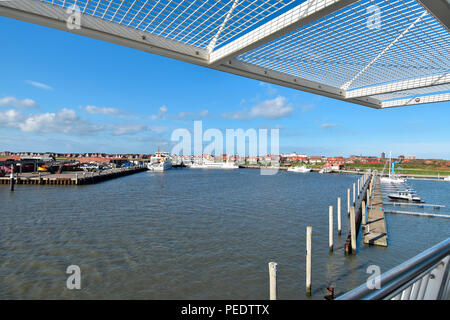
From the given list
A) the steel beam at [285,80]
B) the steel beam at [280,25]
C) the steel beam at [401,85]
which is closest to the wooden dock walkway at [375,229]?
the steel beam at [285,80]

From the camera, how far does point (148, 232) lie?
→ 14.2 meters

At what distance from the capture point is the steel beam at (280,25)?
422cm

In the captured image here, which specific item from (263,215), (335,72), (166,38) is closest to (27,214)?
(263,215)

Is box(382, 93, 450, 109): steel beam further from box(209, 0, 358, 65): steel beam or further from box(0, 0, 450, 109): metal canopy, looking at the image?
box(209, 0, 358, 65): steel beam

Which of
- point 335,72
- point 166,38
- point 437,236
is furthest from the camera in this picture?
point 437,236

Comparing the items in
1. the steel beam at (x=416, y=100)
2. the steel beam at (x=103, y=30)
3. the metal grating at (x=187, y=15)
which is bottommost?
the steel beam at (x=416, y=100)

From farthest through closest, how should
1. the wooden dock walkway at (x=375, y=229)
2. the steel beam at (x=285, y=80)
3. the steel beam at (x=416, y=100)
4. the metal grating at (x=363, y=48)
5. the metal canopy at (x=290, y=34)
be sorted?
1. the wooden dock walkway at (x=375, y=229)
2. the steel beam at (x=416, y=100)
3. the steel beam at (x=285, y=80)
4. the metal grating at (x=363, y=48)
5. the metal canopy at (x=290, y=34)

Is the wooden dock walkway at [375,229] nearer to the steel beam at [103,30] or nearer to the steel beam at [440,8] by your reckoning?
the steel beam at [440,8]

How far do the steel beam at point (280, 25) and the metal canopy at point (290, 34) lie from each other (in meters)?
0.01

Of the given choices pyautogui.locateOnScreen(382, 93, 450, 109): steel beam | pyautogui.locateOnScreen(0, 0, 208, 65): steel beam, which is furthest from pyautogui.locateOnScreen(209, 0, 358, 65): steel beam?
pyautogui.locateOnScreen(382, 93, 450, 109): steel beam

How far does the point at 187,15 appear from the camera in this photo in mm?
5535
